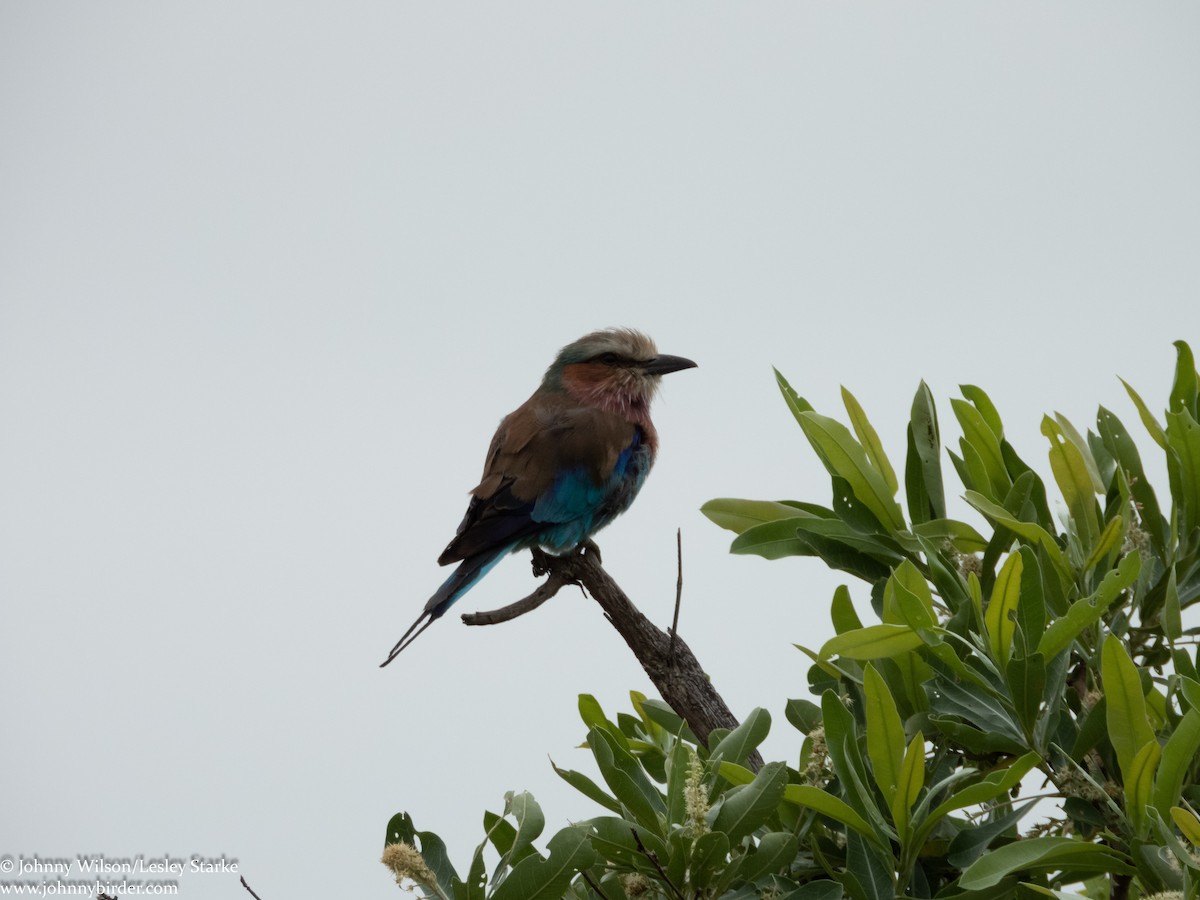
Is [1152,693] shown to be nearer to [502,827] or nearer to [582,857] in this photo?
[582,857]

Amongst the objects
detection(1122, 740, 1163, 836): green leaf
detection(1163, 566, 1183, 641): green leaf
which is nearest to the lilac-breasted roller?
detection(1163, 566, 1183, 641): green leaf

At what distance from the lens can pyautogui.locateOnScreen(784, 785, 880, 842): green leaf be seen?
5.19 feet

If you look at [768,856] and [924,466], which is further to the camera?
[924,466]

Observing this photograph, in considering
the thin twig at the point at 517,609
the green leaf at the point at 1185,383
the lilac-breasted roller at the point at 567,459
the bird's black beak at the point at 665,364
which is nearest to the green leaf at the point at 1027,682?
the green leaf at the point at 1185,383

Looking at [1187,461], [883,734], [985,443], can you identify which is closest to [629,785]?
[883,734]

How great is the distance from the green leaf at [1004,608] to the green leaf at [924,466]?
0.40 m

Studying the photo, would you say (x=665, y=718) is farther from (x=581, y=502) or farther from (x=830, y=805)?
(x=581, y=502)

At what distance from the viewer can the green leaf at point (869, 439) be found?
6.93 feet

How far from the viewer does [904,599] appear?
5.17 ft

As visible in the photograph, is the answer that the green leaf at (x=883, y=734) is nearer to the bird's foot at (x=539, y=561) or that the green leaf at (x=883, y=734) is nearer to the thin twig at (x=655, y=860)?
the thin twig at (x=655, y=860)

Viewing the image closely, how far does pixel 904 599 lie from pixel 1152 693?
1.42ft

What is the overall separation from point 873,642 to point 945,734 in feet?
0.78

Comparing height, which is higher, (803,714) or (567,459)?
(567,459)

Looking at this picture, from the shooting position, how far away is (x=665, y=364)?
558cm
